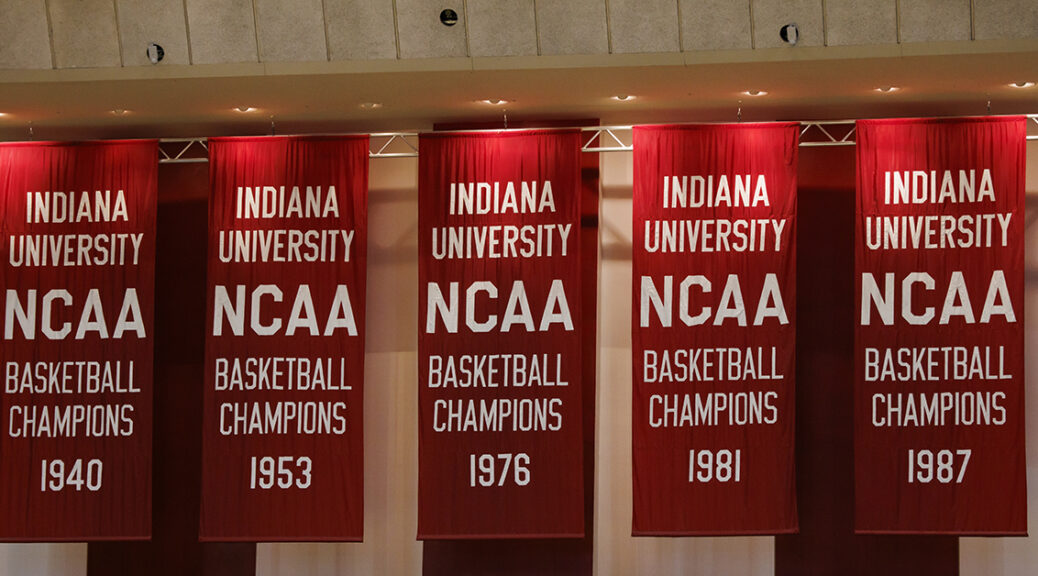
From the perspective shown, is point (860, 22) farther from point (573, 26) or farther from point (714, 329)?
point (714, 329)

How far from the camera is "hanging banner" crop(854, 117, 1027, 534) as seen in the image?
1291cm

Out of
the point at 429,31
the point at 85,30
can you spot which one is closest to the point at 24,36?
the point at 85,30

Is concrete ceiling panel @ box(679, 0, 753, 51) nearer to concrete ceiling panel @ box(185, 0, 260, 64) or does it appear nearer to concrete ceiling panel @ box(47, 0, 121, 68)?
concrete ceiling panel @ box(185, 0, 260, 64)

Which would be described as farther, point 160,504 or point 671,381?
point 160,504

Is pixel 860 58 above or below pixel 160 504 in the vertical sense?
above

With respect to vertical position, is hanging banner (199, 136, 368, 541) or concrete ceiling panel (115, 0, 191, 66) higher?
concrete ceiling panel (115, 0, 191, 66)

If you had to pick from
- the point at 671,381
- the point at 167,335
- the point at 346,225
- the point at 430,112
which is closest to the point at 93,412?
the point at 167,335

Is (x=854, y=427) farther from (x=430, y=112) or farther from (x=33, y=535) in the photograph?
(x=33, y=535)

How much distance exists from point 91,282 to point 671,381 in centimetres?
609

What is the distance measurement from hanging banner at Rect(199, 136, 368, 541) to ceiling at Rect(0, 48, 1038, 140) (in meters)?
0.70

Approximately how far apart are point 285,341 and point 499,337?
7.25ft

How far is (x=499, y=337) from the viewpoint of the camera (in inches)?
535

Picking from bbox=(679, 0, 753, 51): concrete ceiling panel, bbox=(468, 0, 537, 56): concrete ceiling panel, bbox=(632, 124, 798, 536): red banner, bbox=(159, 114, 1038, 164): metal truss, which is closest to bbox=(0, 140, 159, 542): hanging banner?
bbox=(159, 114, 1038, 164): metal truss

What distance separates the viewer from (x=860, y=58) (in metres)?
12.2
